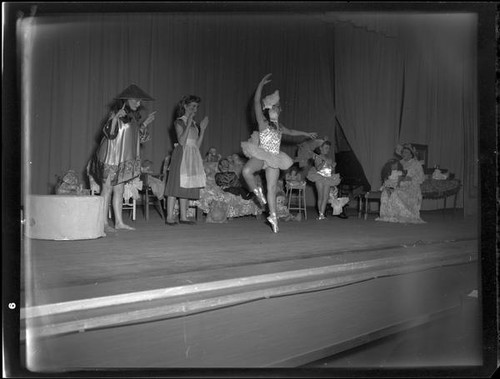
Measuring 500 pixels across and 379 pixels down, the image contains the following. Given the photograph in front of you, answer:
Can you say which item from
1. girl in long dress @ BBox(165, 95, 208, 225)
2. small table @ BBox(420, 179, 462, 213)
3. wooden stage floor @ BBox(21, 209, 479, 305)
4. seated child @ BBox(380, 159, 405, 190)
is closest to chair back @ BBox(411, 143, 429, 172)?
small table @ BBox(420, 179, 462, 213)

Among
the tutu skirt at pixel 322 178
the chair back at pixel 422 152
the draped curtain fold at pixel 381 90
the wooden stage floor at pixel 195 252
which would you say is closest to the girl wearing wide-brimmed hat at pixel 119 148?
the wooden stage floor at pixel 195 252

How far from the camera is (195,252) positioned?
361cm

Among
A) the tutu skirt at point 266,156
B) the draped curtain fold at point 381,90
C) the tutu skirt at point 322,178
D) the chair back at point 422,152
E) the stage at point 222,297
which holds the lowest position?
the stage at point 222,297

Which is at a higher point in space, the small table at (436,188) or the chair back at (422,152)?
the chair back at (422,152)

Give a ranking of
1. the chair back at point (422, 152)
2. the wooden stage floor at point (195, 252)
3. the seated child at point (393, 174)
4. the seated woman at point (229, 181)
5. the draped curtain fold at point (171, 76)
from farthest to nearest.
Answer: the chair back at point (422, 152)
the draped curtain fold at point (171, 76)
the seated child at point (393, 174)
the seated woman at point (229, 181)
the wooden stage floor at point (195, 252)

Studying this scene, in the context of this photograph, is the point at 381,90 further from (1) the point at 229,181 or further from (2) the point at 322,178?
(1) the point at 229,181

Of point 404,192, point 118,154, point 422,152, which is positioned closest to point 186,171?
point 118,154

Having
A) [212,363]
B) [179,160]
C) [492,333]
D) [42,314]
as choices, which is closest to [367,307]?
[492,333]

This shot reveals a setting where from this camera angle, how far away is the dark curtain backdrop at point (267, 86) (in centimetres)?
748

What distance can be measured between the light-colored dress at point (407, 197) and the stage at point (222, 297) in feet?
7.88

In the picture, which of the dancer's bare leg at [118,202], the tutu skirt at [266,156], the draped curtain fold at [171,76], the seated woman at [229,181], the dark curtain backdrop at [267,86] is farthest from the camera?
the dark curtain backdrop at [267,86]

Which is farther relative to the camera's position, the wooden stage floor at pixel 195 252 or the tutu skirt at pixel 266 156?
the tutu skirt at pixel 266 156

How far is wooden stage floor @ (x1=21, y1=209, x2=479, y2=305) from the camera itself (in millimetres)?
2586

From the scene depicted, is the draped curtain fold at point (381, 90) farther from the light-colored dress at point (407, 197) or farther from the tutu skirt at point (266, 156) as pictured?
the tutu skirt at point (266, 156)
